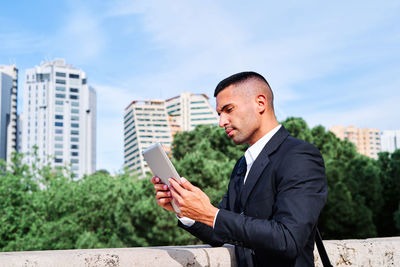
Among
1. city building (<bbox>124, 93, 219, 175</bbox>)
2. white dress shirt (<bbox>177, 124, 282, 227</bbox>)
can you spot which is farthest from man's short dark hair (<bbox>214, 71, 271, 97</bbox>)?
city building (<bbox>124, 93, 219, 175</bbox>)

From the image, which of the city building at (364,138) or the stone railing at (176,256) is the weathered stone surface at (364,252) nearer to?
the stone railing at (176,256)

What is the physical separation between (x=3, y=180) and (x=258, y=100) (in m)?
21.8

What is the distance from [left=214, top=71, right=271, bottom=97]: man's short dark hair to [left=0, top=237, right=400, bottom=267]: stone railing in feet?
3.47

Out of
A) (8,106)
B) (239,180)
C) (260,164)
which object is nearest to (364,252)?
(239,180)

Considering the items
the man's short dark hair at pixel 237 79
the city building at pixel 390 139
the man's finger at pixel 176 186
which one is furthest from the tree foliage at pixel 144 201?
the city building at pixel 390 139

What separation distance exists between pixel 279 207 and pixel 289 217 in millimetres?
79

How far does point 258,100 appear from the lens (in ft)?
7.77

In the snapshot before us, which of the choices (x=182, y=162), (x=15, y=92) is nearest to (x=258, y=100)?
(x=182, y=162)

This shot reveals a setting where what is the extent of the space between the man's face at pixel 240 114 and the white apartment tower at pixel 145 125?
142492 mm

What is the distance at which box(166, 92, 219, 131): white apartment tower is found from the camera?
15375 cm

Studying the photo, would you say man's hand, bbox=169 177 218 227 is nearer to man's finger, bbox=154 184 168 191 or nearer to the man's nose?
man's finger, bbox=154 184 168 191

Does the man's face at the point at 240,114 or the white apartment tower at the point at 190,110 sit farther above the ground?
the white apartment tower at the point at 190,110

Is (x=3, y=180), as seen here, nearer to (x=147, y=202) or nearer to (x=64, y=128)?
(x=147, y=202)

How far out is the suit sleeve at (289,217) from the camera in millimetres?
1896
